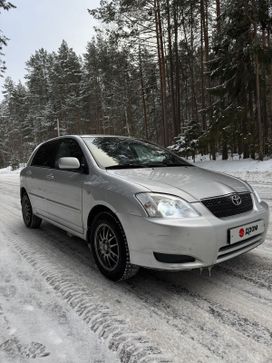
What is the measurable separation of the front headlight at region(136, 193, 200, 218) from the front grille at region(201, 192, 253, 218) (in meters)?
0.20

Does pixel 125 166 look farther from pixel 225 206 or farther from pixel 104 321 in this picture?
pixel 104 321

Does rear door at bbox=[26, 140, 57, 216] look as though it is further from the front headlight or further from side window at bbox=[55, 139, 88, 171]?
the front headlight

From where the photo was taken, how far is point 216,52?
1580 cm

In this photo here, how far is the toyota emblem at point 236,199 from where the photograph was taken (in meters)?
3.34

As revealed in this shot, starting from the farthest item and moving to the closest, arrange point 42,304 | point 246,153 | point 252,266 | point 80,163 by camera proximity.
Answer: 1. point 246,153
2. point 80,163
3. point 252,266
4. point 42,304

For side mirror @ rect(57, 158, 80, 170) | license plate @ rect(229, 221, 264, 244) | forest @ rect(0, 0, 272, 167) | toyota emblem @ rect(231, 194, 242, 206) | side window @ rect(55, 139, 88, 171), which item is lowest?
license plate @ rect(229, 221, 264, 244)

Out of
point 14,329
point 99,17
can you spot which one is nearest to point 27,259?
point 14,329

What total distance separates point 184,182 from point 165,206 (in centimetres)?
53

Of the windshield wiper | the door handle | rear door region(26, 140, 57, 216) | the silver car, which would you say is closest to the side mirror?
the silver car

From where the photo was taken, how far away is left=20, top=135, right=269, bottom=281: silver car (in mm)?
2988

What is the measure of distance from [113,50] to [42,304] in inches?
1050

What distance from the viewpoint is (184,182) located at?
11.5ft

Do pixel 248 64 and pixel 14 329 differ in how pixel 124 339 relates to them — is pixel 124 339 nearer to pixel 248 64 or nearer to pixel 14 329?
pixel 14 329

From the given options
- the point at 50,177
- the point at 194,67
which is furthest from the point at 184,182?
the point at 194,67
